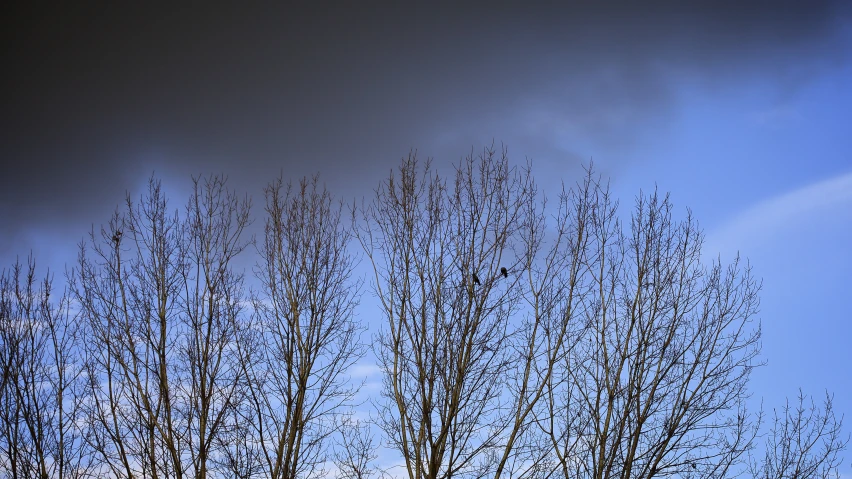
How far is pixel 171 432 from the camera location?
8.47 m

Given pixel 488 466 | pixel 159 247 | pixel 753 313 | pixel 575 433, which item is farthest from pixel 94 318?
pixel 753 313

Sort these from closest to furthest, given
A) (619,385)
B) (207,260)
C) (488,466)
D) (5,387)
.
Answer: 1. (488,466)
2. (619,385)
3. (207,260)
4. (5,387)

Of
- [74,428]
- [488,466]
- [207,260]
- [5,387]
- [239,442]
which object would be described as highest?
[207,260]

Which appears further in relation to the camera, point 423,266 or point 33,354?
point 33,354

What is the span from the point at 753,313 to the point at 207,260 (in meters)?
7.70

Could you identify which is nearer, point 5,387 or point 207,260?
point 207,260

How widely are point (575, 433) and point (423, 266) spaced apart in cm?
293

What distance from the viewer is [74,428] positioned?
971 cm

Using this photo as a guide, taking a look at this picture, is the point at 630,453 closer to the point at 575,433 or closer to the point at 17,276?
the point at 575,433

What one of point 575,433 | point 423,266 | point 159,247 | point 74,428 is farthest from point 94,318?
point 575,433

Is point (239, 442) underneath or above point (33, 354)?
underneath

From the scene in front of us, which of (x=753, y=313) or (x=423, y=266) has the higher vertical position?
(x=423, y=266)

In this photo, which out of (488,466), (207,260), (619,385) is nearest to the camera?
(488,466)

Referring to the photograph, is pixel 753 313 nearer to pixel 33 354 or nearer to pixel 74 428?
pixel 74 428
